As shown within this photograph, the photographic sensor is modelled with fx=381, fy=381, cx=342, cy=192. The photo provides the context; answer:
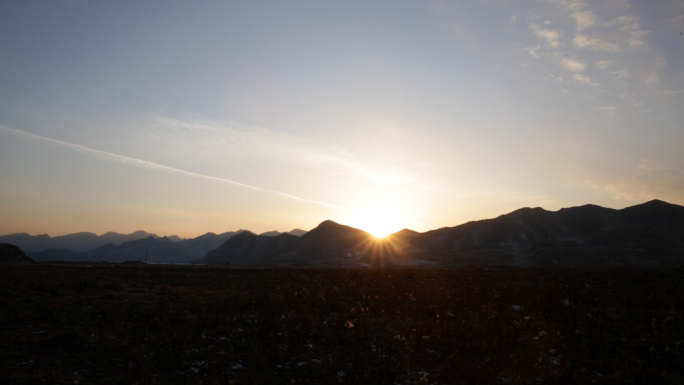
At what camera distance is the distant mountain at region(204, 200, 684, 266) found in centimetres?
13275

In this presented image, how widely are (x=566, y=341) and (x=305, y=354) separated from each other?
991 centimetres

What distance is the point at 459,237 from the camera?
188750 mm

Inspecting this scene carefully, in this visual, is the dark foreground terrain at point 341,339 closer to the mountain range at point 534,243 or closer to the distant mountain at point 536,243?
the mountain range at point 534,243

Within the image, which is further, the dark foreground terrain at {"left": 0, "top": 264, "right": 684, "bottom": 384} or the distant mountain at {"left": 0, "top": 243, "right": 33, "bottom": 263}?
the distant mountain at {"left": 0, "top": 243, "right": 33, "bottom": 263}

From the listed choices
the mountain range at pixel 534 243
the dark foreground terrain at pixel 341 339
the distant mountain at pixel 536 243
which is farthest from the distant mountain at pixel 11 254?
the distant mountain at pixel 536 243

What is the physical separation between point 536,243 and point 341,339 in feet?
558

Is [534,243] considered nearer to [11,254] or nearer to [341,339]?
[341,339]

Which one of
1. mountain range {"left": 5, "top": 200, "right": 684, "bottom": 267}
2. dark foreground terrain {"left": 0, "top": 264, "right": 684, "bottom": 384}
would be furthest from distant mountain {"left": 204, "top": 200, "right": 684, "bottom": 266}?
dark foreground terrain {"left": 0, "top": 264, "right": 684, "bottom": 384}

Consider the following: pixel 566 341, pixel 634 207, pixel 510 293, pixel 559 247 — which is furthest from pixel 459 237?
pixel 566 341

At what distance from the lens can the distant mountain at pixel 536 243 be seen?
5226 inches

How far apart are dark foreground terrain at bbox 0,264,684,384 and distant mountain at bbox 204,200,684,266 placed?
113m

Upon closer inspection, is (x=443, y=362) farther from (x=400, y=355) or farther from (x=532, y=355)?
(x=532, y=355)

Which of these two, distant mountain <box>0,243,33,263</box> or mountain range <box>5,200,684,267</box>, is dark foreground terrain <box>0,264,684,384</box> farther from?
mountain range <box>5,200,684,267</box>

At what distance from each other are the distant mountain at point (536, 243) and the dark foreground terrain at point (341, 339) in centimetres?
11256
